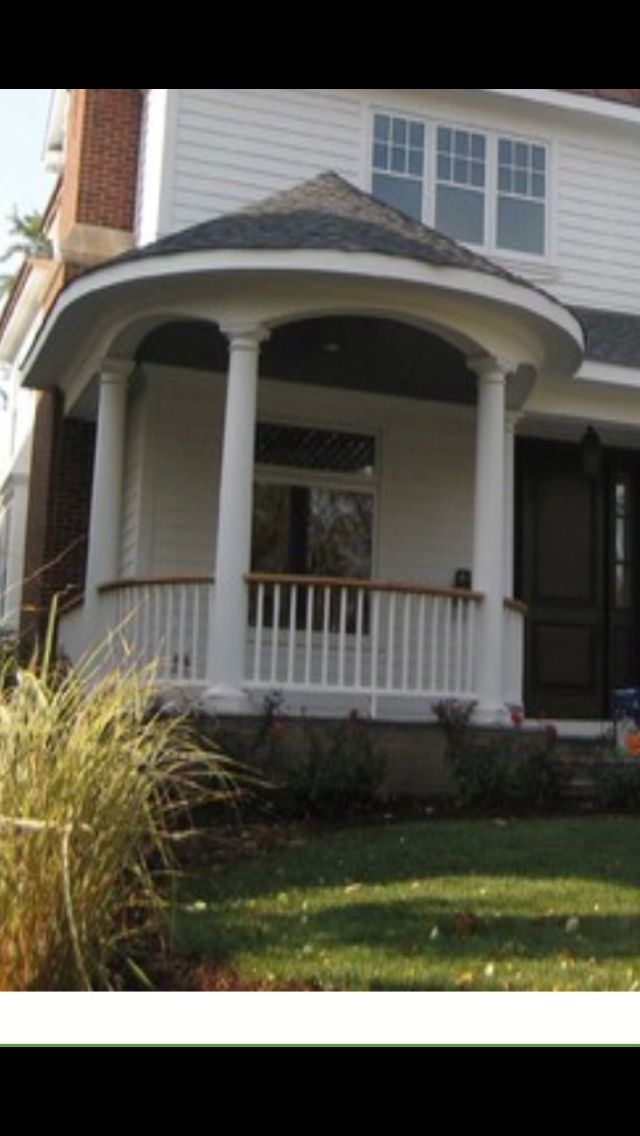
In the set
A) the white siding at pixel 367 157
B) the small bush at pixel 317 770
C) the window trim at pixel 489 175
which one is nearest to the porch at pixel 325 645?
the small bush at pixel 317 770

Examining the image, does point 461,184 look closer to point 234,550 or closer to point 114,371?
A: point 114,371

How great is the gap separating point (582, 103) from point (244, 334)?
20.7ft

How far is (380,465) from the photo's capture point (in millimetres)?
12922

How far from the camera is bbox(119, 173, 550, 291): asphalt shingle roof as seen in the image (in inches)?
383

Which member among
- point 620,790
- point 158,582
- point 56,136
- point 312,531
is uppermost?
point 56,136

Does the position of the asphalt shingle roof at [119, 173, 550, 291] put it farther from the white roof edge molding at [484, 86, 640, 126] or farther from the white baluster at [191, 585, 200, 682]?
the white roof edge molding at [484, 86, 640, 126]

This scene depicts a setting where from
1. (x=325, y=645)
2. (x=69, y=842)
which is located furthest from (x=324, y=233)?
(x=69, y=842)

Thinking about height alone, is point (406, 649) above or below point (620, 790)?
above

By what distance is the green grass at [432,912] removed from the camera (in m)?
5.10

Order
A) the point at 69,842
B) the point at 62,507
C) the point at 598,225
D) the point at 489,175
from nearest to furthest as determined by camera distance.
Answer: the point at 69,842
the point at 62,507
the point at 489,175
the point at 598,225

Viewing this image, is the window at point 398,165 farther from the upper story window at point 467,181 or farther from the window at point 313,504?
the window at point 313,504

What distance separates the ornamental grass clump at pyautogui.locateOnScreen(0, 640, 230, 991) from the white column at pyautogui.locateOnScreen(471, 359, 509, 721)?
218 inches
